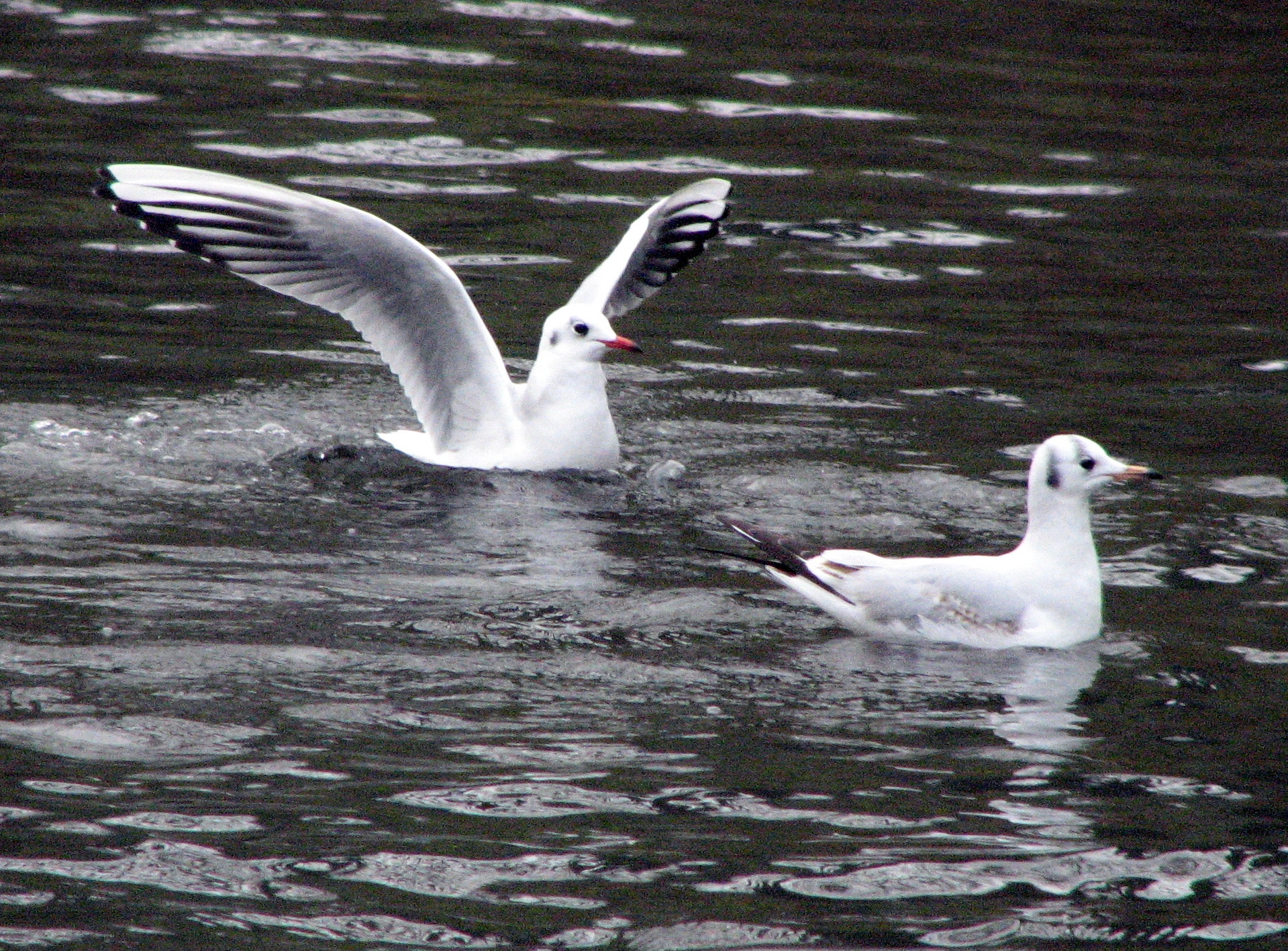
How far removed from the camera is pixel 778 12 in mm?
20234

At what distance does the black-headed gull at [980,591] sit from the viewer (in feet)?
24.9

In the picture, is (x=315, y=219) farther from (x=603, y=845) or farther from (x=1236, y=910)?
(x=1236, y=910)

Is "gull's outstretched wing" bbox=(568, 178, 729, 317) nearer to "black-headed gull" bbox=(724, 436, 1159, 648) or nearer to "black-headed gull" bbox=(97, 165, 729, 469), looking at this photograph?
"black-headed gull" bbox=(97, 165, 729, 469)

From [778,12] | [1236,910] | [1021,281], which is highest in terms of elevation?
[778,12]

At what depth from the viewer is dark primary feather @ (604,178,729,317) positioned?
1130 centimetres

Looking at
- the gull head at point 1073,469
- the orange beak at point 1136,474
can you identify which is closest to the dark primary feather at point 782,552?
the gull head at point 1073,469

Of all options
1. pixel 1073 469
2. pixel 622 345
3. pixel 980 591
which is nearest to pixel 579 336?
pixel 622 345

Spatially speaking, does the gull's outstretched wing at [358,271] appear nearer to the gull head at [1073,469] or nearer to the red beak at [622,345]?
the red beak at [622,345]

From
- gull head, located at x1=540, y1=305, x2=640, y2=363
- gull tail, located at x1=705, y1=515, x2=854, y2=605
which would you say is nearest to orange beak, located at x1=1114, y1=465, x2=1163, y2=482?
gull tail, located at x1=705, y1=515, x2=854, y2=605

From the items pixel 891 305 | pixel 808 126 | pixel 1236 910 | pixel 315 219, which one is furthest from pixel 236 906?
pixel 808 126

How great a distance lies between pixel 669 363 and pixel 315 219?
8.70 ft

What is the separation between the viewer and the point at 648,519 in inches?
358

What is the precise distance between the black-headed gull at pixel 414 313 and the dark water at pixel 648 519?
12.4 inches

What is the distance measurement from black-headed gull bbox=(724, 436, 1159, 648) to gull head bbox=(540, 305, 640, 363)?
2.54 meters
